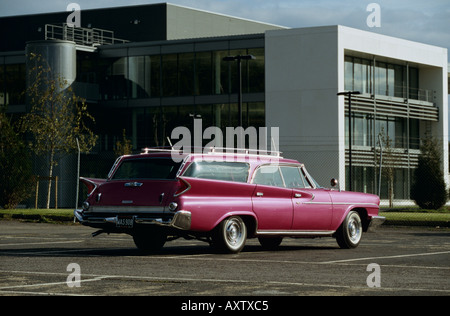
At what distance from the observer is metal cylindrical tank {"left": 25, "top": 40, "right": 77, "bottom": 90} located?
53.6m

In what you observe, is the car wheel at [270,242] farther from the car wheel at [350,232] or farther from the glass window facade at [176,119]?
the glass window facade at [176,119]

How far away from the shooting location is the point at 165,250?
1652 centimetres

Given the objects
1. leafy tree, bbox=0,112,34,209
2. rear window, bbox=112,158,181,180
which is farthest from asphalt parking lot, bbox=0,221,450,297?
leafy tree, bbox=0,112,34,209

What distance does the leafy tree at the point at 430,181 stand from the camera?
42562 mm

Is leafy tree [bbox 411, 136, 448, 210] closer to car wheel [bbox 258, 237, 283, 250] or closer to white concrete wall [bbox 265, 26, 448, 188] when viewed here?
white concrete wall [bbox 265, 26, 448, 188]

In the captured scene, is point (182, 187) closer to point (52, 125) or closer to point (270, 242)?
point (270, 242)

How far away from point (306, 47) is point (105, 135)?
1388 cm

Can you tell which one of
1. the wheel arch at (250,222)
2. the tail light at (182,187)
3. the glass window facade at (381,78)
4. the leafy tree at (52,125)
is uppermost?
the glass window facade at (381,78)

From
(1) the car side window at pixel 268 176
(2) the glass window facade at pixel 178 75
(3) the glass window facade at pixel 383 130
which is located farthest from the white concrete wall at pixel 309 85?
(1) the car side window at pixel 268 176

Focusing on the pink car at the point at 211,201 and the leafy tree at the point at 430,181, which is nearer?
the pink car at the point at 211,201

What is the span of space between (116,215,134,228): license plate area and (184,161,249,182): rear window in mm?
1149

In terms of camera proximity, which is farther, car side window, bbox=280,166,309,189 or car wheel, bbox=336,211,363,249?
car wheel, bbox=336,211,363,249

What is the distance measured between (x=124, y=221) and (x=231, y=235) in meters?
1.81
